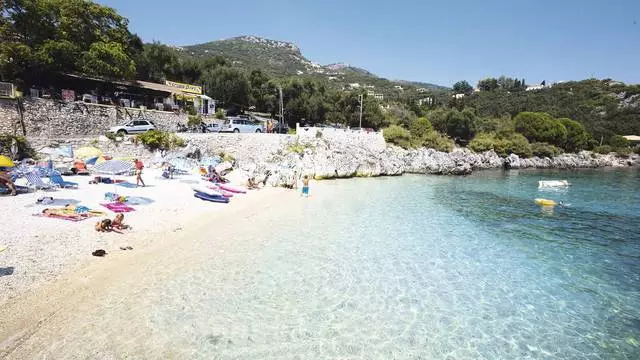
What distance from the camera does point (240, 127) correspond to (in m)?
37.0

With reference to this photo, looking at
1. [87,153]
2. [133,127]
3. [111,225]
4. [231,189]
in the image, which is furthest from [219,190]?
[133,127]

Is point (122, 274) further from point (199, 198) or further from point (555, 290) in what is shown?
point (555, 290)

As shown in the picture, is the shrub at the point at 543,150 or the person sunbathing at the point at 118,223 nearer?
the person sunbathing at the point at 118,223

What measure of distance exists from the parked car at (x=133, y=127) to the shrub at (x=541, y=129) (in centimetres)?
7295

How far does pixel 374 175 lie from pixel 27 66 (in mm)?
35831

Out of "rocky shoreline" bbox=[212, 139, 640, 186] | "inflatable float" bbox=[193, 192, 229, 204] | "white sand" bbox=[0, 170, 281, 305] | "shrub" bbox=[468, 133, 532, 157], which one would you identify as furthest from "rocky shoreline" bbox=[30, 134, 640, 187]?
"shrub" bbox=[468, 133, 532, 157]

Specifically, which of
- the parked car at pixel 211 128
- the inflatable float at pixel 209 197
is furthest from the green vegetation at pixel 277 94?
the inflatable float at pixel 209 197

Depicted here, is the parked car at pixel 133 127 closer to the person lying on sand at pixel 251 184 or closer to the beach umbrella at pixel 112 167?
the beach umbrella at pixel 112 167

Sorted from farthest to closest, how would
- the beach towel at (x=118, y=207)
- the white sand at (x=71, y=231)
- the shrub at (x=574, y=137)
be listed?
1. the shrub at (x=574, y=137)
2. the beach towel at (x=118, y=207)
3. the white sand at (x=71, y=231)

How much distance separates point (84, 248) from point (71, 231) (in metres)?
1.72

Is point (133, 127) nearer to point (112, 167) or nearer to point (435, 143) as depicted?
point (112, 167)

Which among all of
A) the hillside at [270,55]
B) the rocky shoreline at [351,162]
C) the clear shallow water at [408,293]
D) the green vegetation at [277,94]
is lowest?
the clear shallow water at [408,293]

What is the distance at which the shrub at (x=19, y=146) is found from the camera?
78.3ft

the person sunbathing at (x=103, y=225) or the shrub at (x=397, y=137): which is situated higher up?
the shrub at (x=397, y=137)
